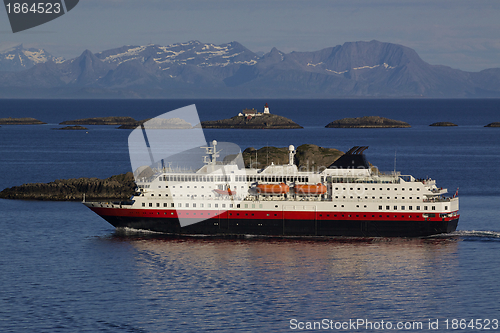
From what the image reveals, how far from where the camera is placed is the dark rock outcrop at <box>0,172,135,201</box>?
64.8 metres

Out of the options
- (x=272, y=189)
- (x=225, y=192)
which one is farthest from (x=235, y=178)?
(x=272, y=189)

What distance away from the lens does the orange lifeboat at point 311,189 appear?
47.4 m

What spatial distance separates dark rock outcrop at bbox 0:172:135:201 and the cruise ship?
16.4m

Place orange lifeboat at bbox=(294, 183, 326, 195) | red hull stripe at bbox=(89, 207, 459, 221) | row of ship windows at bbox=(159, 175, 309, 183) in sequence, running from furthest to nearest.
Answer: row of ship windows at bbox=(159, 175, 309, 183), orange lifeboat at bbox=(294, 183, 326, 195), red hull stripe at bbox=(89, 207, 459, 221)

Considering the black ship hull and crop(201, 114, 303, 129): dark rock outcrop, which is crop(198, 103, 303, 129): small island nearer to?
crop(201, 114, 303, 129): dark rock outcrop

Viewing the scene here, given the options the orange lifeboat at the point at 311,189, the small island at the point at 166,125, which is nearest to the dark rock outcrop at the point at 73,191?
the orange lifeboat at the point at 311,189

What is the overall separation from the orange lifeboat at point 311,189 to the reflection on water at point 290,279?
381cm

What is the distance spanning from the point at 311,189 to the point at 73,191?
28.9m

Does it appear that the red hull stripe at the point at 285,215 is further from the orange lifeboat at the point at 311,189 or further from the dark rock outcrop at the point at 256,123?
the dark rock outcrop at the point at 256,123

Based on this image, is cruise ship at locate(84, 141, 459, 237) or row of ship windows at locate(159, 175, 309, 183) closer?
cruise ship at locate(84, 141, 459, 237)

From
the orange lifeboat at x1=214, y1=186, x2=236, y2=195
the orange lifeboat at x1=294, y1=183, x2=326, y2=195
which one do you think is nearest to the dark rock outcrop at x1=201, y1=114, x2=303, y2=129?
the orange lifeboat at x1=214, y1=186, x2=236, y2=195

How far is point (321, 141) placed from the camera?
125 meters

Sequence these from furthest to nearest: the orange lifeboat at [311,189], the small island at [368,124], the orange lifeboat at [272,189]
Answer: the small island at [368,124] < the orange lifeboat at [272,189] < the orange lifeboat at [311,189]

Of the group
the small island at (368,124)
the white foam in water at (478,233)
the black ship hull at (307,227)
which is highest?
the small island at (368,124)
